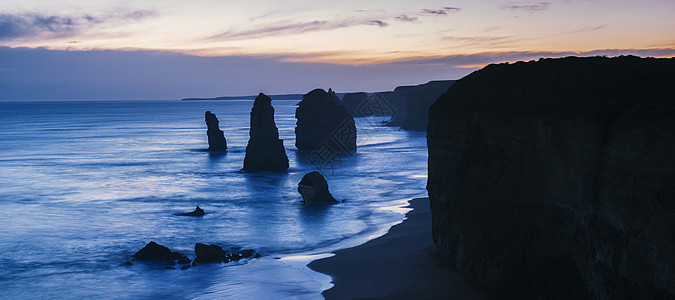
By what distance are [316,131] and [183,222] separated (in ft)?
193

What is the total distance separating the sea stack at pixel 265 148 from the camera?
2798 inches

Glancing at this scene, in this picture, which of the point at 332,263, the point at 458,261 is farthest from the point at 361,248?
the point at 458,261

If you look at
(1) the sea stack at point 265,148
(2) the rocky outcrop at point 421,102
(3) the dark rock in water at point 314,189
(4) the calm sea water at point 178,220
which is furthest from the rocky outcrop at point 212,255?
(2) the rocky outcrop at point 421,102

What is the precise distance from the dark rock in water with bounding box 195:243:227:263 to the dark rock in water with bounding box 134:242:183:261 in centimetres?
176

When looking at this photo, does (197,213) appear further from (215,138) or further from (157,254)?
(215,138)

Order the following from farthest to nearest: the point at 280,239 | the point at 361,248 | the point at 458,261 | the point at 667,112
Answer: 1. the point at 280,239
2. the point at 361,248
3. the point at 458,261
4. the point at 667,112

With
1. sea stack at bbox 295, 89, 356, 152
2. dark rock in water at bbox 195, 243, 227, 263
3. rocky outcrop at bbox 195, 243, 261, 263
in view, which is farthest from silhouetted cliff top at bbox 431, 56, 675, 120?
sea stack at bbox 295, 89, 356, 152

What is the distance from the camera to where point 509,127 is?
74.1ft

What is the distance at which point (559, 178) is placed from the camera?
64.5 ft

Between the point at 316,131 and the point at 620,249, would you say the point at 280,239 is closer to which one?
the point at 620,249

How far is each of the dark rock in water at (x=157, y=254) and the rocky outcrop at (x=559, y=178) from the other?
51.2ft

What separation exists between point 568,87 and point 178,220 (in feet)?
107

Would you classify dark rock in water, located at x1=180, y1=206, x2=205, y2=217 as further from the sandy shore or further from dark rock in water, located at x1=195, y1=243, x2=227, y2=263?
the sandy shore

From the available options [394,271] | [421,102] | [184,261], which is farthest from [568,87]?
[421,102]
